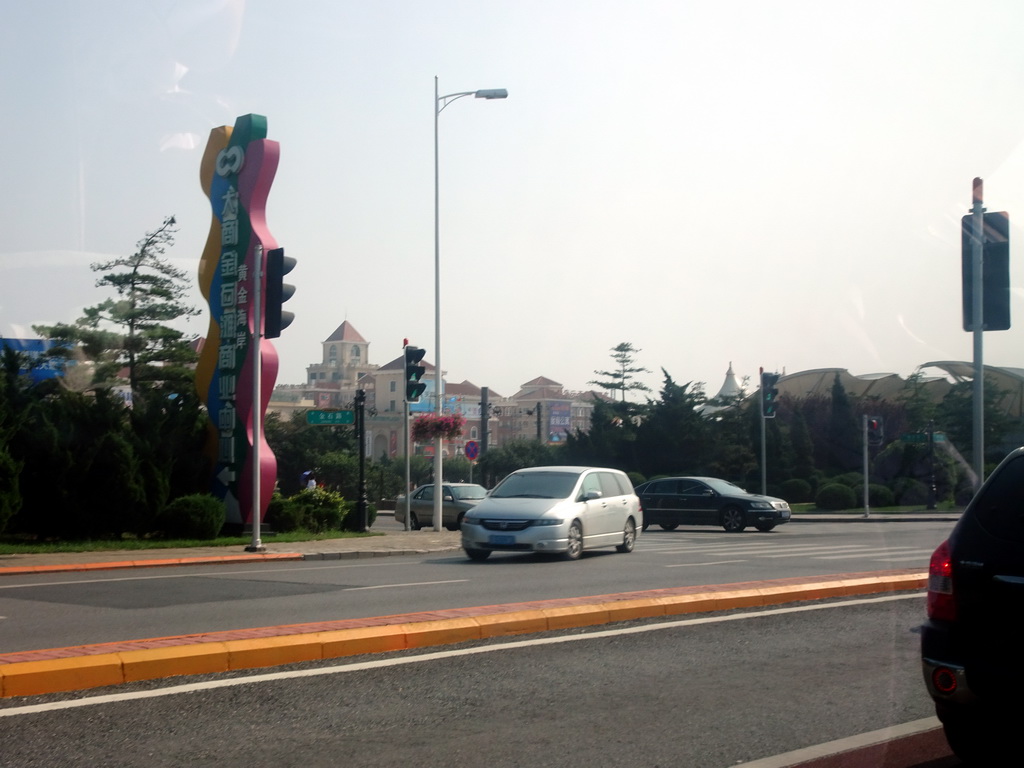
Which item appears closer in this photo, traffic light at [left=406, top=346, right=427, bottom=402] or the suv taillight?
the suv taillight

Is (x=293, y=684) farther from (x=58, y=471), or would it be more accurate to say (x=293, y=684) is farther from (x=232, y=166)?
(x=232, y=166)

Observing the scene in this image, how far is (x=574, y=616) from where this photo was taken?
952 centimetres

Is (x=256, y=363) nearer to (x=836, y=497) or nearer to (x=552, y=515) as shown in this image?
(x=552, y=515)

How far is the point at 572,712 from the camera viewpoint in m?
6.39

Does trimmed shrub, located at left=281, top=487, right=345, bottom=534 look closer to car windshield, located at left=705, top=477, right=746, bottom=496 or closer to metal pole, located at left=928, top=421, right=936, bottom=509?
car windshield, located at left=705, top=477, right=746, bottom=496

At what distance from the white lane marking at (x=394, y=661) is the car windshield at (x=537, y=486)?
6813mm

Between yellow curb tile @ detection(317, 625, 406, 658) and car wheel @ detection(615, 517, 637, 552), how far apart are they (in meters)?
10.7

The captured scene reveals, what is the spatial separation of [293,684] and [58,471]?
50.1 ft

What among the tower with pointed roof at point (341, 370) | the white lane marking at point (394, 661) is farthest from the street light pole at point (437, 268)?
the tower with pointed roof at point (341, 370)

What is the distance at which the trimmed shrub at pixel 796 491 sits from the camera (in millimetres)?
52000

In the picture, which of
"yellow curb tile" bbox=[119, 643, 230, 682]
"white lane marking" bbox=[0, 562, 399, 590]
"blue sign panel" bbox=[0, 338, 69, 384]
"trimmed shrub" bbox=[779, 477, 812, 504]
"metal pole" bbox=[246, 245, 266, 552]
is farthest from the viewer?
"trimmed shrub" bbox=[779, 477, 812, 504]

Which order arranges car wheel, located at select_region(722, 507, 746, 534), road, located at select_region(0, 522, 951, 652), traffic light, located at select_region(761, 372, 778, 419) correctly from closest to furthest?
road, located at select_region(0, 522, 951, 652) → car wheel, located at select_region(722, 507, 746, 534) → traffic light, located at select_region(761, 372, 778, 419)

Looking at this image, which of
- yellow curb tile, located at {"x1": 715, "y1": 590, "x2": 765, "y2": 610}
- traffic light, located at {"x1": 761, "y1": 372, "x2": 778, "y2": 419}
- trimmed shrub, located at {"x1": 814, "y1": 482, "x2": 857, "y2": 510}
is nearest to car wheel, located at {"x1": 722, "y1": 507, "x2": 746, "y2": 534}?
traffic light, located at {"x1": 761, "y1": 372, "x2": 778, "y2": 419}

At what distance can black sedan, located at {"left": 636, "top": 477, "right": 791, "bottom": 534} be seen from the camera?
28.1 metres
